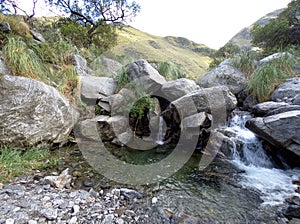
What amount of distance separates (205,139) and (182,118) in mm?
683

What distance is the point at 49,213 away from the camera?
5.85ft

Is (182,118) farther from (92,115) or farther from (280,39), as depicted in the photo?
(280,39)

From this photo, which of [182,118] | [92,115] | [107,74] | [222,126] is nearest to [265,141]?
[222,126]

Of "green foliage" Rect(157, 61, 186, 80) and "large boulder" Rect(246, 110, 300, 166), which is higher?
"green foliage" Rect(157, 61, 186, 80)

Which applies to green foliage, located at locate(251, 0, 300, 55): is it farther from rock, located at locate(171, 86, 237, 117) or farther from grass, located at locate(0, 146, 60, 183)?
grass, located at locate(0, 146, 60, 183)

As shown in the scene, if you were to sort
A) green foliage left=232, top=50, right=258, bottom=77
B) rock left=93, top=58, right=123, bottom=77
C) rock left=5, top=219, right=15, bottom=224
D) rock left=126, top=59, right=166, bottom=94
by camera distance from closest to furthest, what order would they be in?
rock left=5, top=219, right=15, bottom=224 → rock left=126, top=59, right=166, bottom=94 → rock left=93, top=58, right=123, bottom=77 → green foliage left=232, top=50, right=258, bottom=77

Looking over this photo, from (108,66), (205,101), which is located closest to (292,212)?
(205,101)

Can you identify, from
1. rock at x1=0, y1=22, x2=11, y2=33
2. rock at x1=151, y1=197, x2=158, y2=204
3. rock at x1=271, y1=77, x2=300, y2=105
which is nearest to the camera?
rock at x1=151, y1=197, x2=158, y2=204

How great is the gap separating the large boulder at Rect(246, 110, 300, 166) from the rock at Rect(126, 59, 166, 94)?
2.65m

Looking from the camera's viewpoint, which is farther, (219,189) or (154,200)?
(219,189)

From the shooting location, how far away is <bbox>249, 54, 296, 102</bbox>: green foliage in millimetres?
5129

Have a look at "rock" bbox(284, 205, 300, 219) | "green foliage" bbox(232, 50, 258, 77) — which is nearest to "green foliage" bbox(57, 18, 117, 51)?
"green foliage" bbox(232, 50, 258, 77)

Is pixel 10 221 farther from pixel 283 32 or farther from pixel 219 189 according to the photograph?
pixel 283 32

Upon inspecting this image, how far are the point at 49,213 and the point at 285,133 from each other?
3582 millimetres
